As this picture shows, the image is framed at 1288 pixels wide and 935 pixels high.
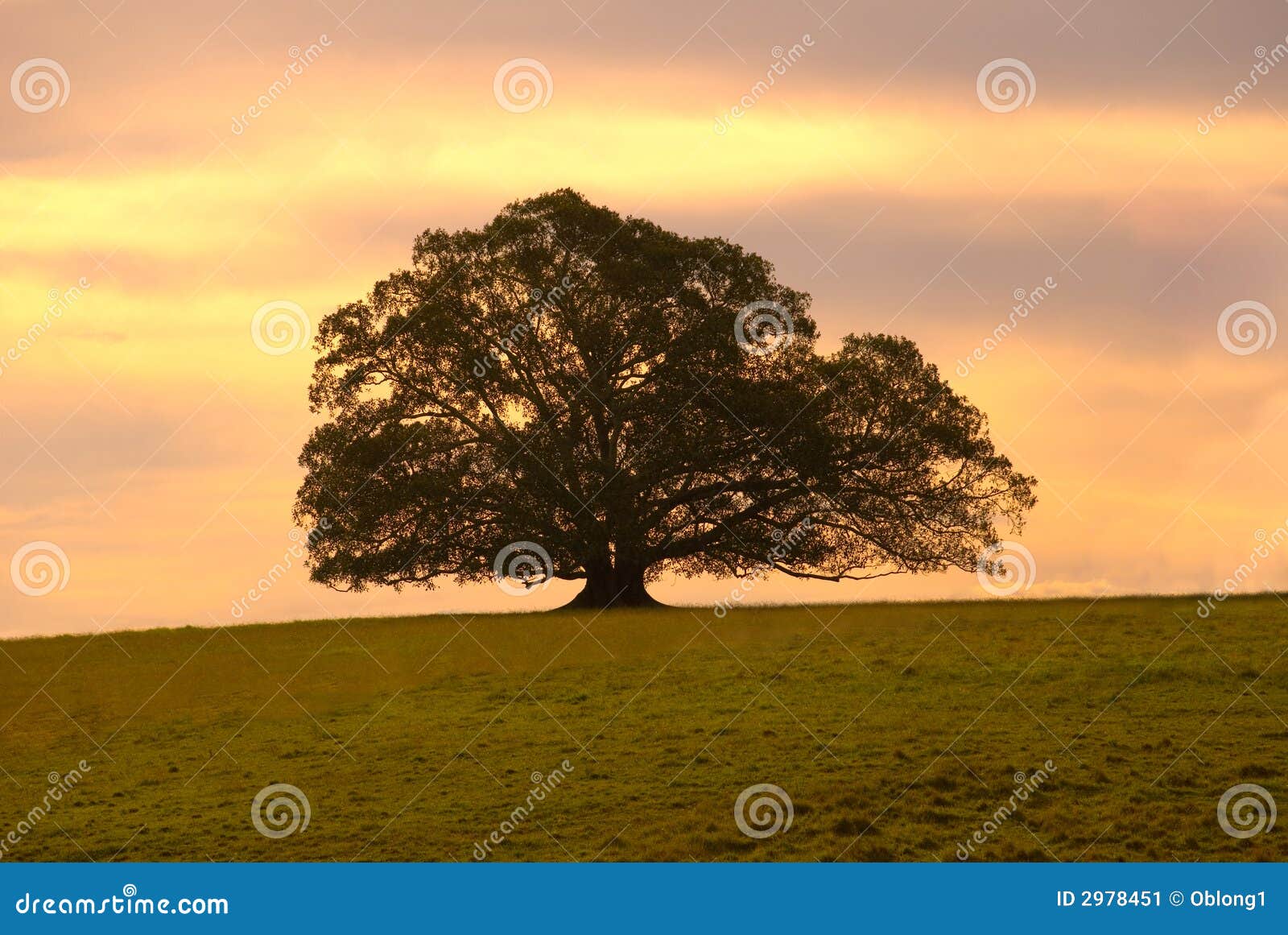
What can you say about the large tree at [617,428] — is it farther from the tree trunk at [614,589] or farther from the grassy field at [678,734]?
the grassy field at [678,734]

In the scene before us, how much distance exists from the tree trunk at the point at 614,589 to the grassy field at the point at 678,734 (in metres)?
3.59

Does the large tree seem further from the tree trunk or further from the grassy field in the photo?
the grassy field

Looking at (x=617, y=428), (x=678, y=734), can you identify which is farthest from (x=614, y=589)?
(x=678, y=734)

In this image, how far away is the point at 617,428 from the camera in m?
39.6

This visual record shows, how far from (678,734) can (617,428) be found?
16.4 meters

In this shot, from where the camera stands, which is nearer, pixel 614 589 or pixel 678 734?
pixel 678 734

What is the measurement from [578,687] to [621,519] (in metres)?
10.4

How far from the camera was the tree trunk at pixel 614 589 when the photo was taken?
131 feet

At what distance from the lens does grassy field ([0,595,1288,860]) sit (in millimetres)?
19562

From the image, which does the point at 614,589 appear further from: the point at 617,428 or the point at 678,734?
the point at 678,734

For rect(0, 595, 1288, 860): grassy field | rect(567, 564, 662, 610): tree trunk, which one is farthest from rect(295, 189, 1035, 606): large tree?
rect(0, 595, 1288, 860): grassy field

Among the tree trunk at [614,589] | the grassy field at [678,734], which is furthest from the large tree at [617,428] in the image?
the grassy field at [678,734]

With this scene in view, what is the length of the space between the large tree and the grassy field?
378cm

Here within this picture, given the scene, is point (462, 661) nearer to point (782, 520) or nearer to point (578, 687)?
point (578, 687)
